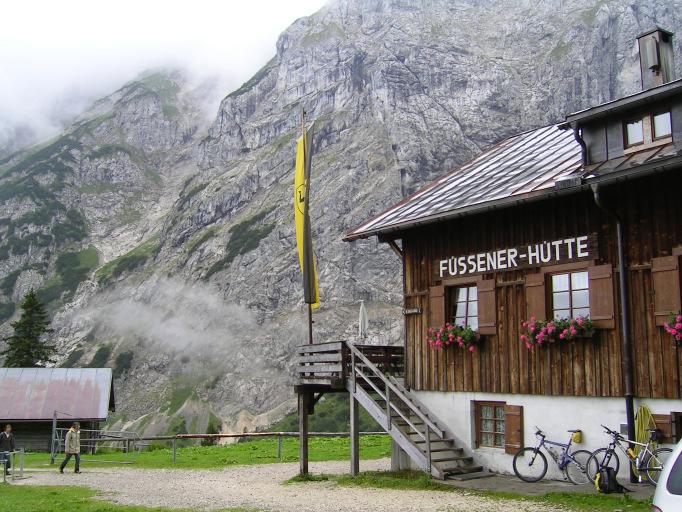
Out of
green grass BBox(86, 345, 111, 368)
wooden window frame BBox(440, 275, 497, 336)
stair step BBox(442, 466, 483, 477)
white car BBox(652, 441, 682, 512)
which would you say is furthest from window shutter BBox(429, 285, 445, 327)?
green grass BBox(86, 345, 111, 368)

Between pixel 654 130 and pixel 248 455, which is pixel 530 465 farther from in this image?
pixel 248 455

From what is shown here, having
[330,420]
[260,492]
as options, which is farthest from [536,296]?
[330,420]

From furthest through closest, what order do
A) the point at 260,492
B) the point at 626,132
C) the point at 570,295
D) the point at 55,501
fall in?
1. the point at 260,492
2. the point at 55,501
3. the point at 570,295
4. the point at 626,132

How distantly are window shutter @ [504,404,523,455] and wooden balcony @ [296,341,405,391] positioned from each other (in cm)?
420

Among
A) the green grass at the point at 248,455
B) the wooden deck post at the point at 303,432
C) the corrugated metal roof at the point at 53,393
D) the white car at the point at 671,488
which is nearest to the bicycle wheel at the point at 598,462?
the wooden deck post at the point at 303,432

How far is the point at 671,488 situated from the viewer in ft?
21.2

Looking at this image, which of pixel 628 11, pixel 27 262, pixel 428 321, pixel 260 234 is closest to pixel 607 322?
pixel 428 321

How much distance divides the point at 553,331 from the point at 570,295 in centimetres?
99

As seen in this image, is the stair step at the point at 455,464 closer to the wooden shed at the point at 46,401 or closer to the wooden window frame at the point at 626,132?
the wooden window frame at the point at 626,132

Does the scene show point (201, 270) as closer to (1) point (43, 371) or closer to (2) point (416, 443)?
(1) point (43, 371)

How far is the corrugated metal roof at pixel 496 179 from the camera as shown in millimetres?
16641

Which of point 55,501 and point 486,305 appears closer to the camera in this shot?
point 55,501

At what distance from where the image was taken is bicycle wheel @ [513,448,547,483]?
615 inches

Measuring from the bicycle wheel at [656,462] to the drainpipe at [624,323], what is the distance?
51 centimetres
